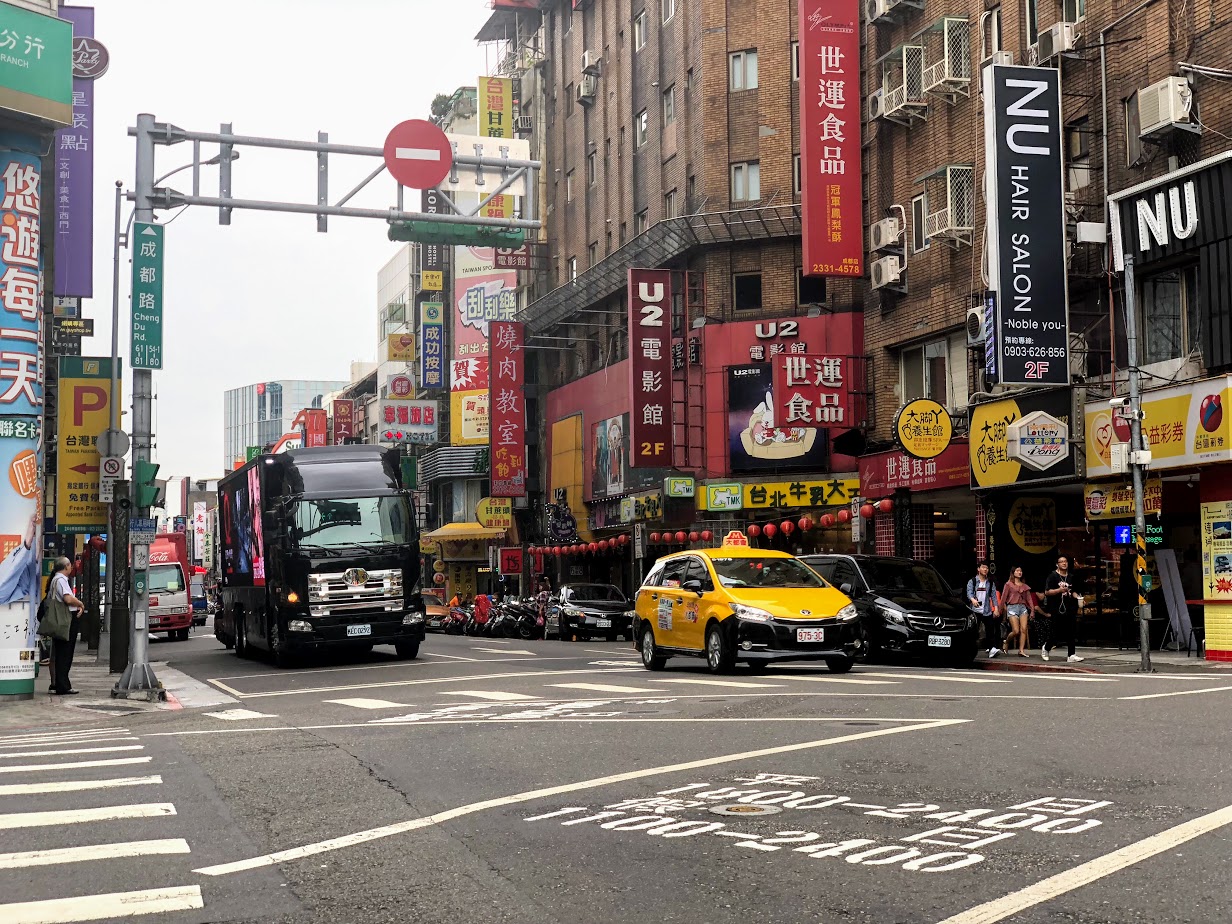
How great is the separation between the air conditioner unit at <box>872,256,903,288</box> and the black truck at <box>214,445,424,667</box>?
1404 centimetres

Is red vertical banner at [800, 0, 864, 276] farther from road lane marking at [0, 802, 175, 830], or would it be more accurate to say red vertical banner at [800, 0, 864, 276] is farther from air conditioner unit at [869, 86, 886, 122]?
road lane marking at [0, 802, 175, 830]

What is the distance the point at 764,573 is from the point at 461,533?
5368 centimetres

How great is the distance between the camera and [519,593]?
64.3m

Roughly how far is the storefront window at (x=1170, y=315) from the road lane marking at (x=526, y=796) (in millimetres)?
14580

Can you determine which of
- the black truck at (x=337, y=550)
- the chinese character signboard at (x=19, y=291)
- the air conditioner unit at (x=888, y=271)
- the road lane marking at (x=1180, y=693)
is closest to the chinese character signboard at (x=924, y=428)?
the air conditioner unit at (x=888, y=271)

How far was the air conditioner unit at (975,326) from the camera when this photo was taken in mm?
29031

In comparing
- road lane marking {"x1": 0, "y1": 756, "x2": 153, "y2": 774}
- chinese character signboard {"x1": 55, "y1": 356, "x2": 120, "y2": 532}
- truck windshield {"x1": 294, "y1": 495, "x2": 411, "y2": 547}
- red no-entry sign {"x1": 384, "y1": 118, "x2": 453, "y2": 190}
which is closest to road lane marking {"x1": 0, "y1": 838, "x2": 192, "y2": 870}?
road lane marking {"x1": 0, "y1": 756, "x2": 153, "y2": 774}

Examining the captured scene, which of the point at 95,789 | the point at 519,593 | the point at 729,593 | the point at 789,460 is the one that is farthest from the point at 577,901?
the point at 519,593

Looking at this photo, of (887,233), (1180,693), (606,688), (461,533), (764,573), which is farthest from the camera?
(461,533)

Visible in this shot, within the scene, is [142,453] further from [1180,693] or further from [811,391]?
[811,391]

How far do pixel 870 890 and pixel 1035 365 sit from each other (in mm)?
21209

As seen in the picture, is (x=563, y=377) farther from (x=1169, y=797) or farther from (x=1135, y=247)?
(x=1169, y=797)

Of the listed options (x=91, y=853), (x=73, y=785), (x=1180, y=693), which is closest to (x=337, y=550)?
(x=1180, y=693)

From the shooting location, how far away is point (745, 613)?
19.0 metres
